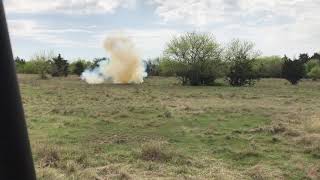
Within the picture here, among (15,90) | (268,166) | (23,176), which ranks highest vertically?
(15,90)

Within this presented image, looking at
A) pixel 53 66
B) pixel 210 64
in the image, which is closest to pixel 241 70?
pixel 210 64

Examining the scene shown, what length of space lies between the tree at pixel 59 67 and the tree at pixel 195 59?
98.4ft

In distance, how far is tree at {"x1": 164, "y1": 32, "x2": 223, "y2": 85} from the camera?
7044cm

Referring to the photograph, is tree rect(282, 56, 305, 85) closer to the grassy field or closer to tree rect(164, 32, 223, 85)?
tree rect(164, 32, 223, 85)

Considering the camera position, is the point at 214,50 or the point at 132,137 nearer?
the point at 132,137

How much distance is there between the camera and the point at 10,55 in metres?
1.13

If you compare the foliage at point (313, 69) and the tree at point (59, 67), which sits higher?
the tree at point (59, 67)

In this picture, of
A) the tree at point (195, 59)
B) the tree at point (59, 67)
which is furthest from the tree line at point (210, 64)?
the tree at point (59, 67)

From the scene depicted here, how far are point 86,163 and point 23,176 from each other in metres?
11.4

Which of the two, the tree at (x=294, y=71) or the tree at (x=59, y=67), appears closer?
the tree at (x=294, y=71)

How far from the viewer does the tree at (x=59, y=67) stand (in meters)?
97.4

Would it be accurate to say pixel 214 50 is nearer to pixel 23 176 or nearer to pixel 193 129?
pixel 193 129

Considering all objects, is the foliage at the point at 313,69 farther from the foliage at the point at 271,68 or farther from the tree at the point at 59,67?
the tree at the point at 59,67

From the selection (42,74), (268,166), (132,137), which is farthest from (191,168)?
(42,74)
